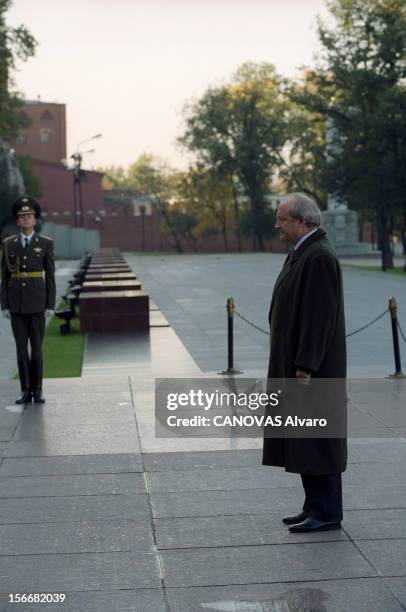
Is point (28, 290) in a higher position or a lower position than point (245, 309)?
higher

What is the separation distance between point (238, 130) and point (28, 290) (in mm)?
80817

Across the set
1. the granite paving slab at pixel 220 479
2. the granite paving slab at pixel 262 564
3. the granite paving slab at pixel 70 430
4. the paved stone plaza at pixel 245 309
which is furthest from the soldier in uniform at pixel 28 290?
the granite paving slab at pixel 262 564

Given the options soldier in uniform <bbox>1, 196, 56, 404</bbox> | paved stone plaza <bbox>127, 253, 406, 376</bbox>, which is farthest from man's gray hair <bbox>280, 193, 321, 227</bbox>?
paved stone plaza <bbox>127, 253, 406, 376</bbox>

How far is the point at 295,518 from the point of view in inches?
254

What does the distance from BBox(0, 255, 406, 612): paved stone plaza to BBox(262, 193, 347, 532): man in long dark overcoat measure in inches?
9.7

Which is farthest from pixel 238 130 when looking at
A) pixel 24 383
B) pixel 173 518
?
pixel 173 518

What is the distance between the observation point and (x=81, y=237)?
74.5 m

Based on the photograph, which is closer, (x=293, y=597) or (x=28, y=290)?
(x=293, y=597)

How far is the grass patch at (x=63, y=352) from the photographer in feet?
46.1

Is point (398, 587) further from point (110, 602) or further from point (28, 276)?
point (28, 276)

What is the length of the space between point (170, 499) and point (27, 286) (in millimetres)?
4212

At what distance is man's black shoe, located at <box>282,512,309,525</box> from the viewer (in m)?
6.45

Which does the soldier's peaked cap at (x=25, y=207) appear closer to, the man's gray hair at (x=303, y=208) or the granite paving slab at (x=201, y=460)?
the granite paving slab at (x=201, y=460)

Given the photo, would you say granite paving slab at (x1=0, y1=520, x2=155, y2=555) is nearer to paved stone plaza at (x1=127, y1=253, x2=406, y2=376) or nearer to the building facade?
paved stone plaza at (x1=127, y1=253, x2=406, y2=376)
